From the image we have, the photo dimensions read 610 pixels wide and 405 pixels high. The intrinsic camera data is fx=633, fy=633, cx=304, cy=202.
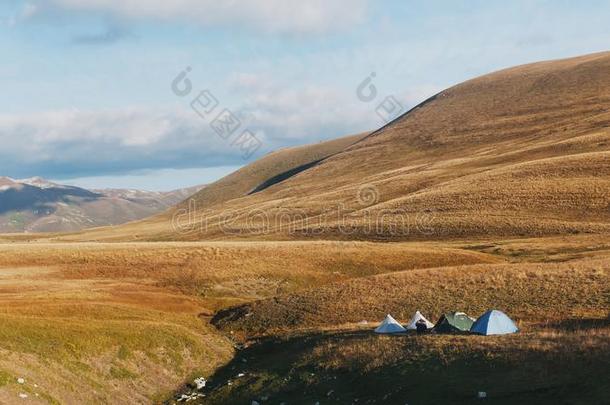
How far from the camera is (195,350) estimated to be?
3962 centimetres

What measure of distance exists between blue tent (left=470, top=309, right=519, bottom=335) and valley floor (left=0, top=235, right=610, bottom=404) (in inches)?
38.5

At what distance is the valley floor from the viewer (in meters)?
27.8

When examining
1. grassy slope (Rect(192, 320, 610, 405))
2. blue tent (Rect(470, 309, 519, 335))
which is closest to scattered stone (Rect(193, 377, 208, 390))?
grassy slope (Rect(192, 320, 610, 405))

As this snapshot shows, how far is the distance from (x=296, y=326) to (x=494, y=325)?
643 inches

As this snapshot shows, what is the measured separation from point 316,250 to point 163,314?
26049 mm

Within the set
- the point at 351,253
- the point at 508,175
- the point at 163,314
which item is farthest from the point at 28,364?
the point at 508,175

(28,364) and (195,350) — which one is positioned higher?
(28,364)

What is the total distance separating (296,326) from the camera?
4625 centimetres

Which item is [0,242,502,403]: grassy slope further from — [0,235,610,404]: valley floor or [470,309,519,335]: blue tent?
[470,309,519,335]: blue tent

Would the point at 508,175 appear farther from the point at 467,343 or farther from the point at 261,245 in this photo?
the point at 467,343

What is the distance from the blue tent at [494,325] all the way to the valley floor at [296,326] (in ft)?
→ 3.21

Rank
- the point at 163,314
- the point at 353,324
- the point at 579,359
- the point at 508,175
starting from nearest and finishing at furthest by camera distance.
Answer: the point at 579,359, the point at 353,324, the point at 163,314, the point at 508,175

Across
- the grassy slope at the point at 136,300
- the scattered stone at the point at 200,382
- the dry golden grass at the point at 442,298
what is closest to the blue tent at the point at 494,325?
the dry golden grass at the point at 442,298

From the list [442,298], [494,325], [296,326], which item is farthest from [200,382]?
[442,298]
